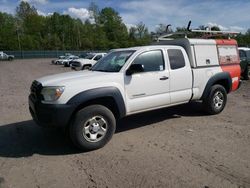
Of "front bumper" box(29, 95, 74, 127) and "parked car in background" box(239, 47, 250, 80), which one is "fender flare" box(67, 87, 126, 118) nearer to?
"front bumper" box(29, 95, 74, 127)

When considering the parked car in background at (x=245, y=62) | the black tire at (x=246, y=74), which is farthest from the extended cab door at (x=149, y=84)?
the black tire at (x=246, y=74)

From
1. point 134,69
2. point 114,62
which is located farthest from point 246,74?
point 134,69

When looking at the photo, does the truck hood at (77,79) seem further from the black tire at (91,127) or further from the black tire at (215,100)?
the black tire at (215,100)

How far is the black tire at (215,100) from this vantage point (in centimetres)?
736

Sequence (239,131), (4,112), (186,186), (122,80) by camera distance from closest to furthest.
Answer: (186,186), (122,80), (239,131), (4,112)

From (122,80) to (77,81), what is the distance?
92 cm

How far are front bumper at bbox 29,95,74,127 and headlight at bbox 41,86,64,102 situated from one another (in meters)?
0.13

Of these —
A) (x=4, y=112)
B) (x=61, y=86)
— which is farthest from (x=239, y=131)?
(x=4, y=112)

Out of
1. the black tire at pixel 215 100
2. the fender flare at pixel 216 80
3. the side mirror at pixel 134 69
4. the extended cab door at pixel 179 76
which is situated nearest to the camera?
the side mirror at pixel 134 69

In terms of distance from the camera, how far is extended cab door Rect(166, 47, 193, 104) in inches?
255

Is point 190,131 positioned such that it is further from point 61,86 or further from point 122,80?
point 61,86

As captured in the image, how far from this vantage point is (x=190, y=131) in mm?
6219

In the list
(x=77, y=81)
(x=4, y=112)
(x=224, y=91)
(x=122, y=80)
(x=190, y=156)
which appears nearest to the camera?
(x=190, y=156)

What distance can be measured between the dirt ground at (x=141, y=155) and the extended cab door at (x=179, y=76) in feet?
2.16
